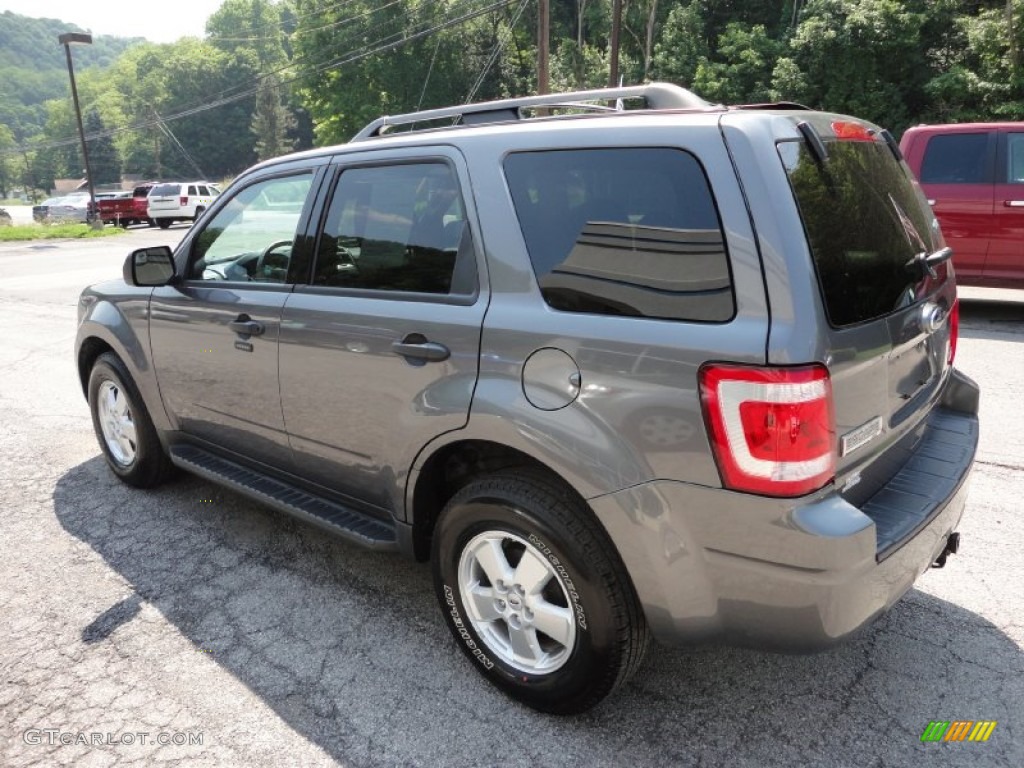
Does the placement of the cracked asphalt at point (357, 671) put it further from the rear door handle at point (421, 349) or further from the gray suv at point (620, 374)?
the rear door handle at point (421, 349)

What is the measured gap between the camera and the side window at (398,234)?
2.56m

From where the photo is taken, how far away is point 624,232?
6.97 ft

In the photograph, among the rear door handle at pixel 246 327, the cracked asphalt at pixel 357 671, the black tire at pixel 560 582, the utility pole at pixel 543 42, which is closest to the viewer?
the black tire at pixel 560 582

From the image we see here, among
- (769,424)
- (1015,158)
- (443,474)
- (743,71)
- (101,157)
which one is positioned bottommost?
(443,474)

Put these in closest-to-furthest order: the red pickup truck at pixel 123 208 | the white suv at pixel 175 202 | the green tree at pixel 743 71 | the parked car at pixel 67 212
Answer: the white suv at pixel 175 202 → the green tree at pixel 743 71 → the red pickup truck at pixel 123 208 → the parked car at pixel 67 212

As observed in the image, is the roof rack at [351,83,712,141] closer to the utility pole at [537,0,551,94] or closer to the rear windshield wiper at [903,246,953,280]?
the rear windshield wiper at [903,246,953,280]

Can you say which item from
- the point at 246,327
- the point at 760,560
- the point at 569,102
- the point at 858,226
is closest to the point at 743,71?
the point at 569,102

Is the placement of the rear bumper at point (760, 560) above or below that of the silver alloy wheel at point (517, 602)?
above

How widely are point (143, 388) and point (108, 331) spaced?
41cm

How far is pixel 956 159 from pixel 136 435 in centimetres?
821

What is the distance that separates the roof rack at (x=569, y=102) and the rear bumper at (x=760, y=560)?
3.95 ft

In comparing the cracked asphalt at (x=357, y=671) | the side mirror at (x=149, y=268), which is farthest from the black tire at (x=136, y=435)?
the side mirror at (x=149, y=268)

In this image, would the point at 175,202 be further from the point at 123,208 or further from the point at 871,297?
the point at 871,297

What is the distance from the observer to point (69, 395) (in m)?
6.41
